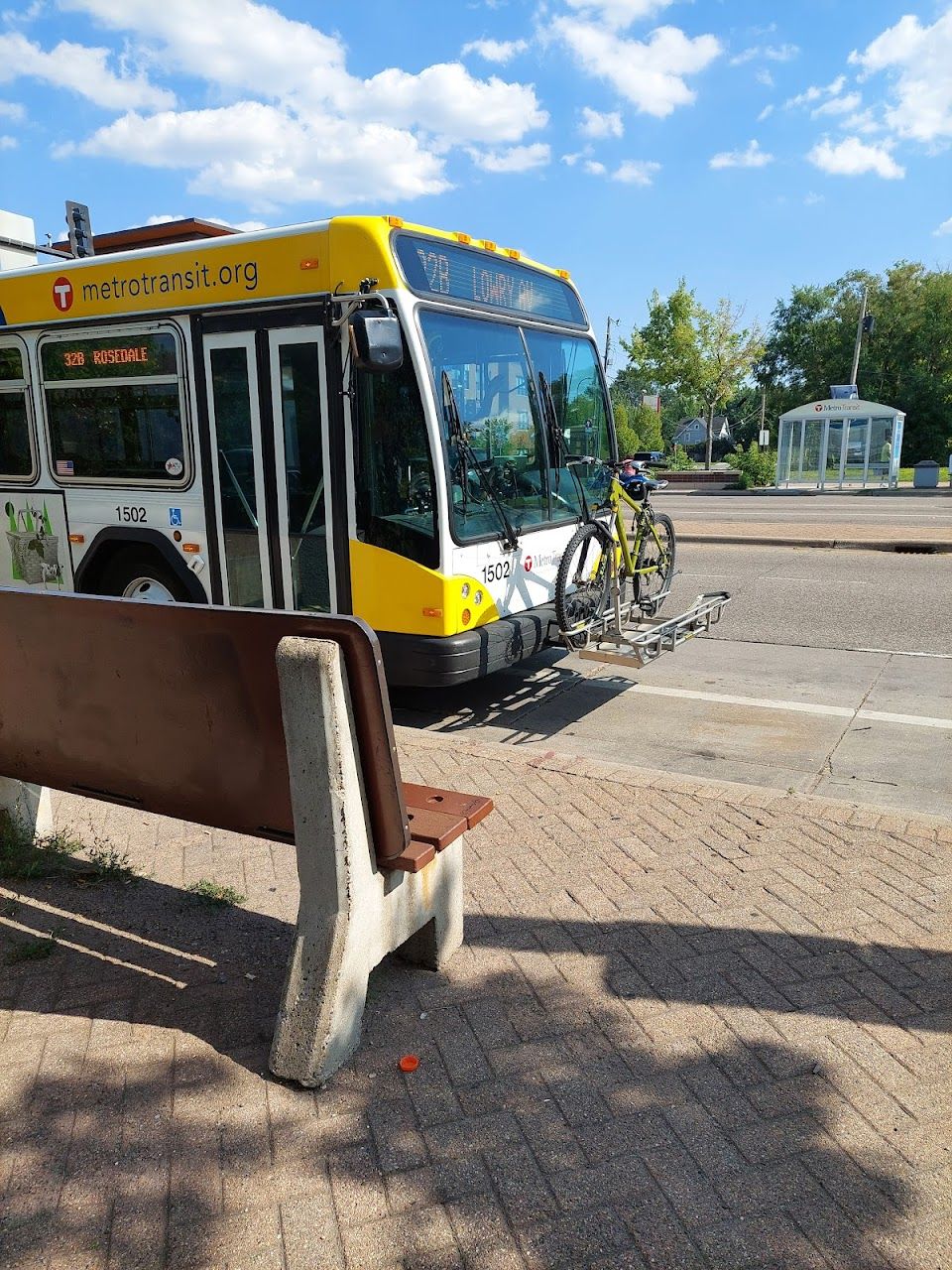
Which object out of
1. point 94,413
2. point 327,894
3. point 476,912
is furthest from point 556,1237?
point 94,413

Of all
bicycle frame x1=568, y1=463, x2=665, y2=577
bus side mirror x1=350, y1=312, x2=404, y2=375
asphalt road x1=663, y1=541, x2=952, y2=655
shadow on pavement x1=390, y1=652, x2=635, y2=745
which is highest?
bus side mirror x1=350, y1=312, x2=404, y2=375

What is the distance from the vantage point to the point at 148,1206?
2338mm

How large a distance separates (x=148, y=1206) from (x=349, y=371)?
4.64m

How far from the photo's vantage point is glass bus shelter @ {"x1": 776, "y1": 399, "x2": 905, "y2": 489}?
32.8m

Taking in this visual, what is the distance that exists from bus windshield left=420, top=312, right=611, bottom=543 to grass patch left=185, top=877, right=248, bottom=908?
9.19ft

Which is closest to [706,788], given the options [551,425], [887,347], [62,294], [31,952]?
[551,425]

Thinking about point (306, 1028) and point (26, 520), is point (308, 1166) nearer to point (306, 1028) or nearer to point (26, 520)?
point (306, 1028)

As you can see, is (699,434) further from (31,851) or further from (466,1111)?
(466,1111)

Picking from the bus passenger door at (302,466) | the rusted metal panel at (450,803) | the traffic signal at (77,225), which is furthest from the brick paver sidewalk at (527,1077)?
the traffic signal at (77,225)

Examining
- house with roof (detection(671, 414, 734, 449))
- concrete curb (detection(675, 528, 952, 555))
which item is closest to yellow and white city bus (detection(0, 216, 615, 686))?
concrete curb (detection(675, 528, 952, 555))

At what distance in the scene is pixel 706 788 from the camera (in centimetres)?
500

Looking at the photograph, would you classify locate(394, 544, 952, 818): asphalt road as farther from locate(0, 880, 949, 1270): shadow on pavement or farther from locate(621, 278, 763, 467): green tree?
locate(621, 278, 763, 467): green tree

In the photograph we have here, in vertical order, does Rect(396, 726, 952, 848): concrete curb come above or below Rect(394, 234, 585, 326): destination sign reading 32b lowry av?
below

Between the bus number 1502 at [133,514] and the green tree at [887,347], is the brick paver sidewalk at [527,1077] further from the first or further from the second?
the green tree at [887,347]
